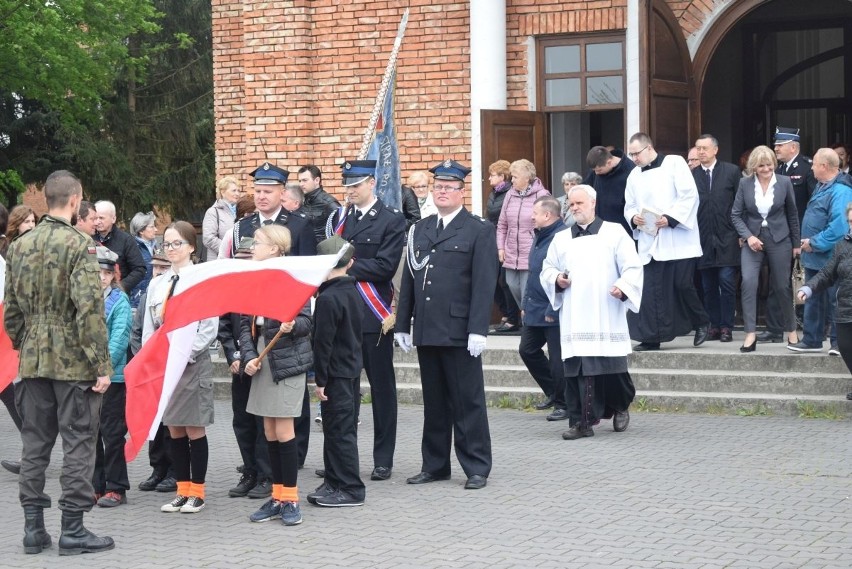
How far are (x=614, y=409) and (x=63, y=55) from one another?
59.8 ft

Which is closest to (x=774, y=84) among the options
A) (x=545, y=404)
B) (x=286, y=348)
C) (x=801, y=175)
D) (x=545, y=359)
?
(x=801, y=175)

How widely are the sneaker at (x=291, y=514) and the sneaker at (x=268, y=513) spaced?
11 cm

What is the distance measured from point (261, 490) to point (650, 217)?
5.08m

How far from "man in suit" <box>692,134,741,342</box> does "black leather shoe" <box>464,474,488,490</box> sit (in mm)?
4953

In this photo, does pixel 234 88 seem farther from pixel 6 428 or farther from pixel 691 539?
pixel 691 539

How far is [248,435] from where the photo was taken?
854 cm

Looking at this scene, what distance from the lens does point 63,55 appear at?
25.7 m

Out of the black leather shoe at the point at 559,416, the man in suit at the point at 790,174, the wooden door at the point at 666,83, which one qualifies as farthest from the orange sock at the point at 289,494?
the wooden door at the point at 666,83

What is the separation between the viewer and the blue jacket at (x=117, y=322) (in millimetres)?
8188

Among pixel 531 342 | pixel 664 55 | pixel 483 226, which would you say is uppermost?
pixel 664 55

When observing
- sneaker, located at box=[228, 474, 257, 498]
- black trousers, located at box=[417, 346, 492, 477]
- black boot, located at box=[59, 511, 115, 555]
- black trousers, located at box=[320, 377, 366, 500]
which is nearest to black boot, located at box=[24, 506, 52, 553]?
black boot, located at box=[59, 511, 115, 555]

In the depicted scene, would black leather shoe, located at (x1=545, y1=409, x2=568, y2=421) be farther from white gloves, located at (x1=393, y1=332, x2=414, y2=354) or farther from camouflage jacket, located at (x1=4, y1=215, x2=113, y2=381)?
camouflage jacket, located at (x1=4, y1=215, x2=113, y2=381)

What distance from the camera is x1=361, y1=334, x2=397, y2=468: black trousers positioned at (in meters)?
8.87

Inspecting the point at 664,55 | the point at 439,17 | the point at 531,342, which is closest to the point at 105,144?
the point at 439,17
